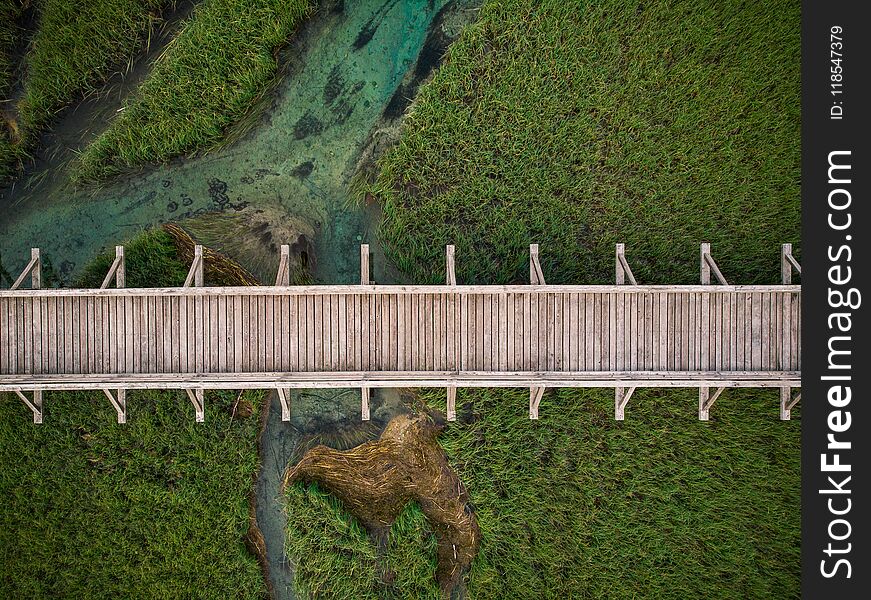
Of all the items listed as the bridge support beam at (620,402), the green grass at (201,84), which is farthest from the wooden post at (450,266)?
the green grass at (201,84)

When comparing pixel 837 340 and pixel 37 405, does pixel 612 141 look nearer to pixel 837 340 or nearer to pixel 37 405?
pixel 837 340

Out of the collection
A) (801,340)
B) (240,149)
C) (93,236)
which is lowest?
(801,340)

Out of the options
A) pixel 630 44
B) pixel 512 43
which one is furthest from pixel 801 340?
pixel 512 43

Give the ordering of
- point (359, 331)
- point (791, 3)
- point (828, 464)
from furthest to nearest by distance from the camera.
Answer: point (791, 3) < point (359, 331) < point (828, 464)

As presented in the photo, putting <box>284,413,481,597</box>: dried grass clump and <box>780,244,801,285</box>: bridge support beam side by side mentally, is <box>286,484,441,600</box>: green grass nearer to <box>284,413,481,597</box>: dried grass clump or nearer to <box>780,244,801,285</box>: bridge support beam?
<box>284,413,481,597</box>: dried grass clump

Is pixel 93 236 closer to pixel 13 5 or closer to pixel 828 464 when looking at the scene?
pixel 13 5

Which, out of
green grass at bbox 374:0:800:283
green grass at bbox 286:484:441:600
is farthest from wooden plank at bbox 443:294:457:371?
green grass at bbox 286:484:441:600

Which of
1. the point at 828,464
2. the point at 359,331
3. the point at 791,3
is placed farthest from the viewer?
the point at 791,3
